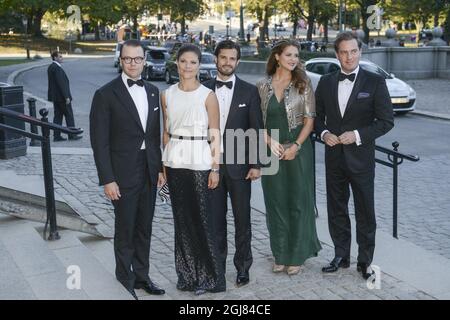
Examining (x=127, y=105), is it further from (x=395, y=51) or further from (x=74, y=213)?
(x=395, y=51)

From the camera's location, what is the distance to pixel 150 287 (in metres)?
5.29

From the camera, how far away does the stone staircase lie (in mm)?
4809

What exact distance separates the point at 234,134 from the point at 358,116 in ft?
3.53

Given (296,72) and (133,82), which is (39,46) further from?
(133,82)

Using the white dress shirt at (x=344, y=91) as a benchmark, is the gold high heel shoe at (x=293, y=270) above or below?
below

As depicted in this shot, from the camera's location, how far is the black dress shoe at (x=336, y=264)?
5777mm

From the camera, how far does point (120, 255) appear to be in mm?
5172

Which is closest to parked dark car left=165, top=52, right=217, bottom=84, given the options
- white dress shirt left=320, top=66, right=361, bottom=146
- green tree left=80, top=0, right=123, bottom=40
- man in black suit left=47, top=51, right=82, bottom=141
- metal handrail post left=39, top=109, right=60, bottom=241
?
man in black suit left=47, top=51, right=82, bottom=141

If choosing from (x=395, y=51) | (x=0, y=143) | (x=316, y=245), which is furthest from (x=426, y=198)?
(x=395, y=51)

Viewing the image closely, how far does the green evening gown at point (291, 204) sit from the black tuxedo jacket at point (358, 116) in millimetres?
263

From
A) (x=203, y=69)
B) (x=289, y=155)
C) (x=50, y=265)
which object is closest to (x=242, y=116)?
(x=289, y=155)

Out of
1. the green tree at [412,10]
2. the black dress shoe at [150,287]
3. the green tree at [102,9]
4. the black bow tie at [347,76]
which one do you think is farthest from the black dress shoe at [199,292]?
the green tree at [102,9]

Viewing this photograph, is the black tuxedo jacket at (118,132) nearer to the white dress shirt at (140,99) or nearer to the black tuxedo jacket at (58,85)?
the white dress shirt at (140,99)
